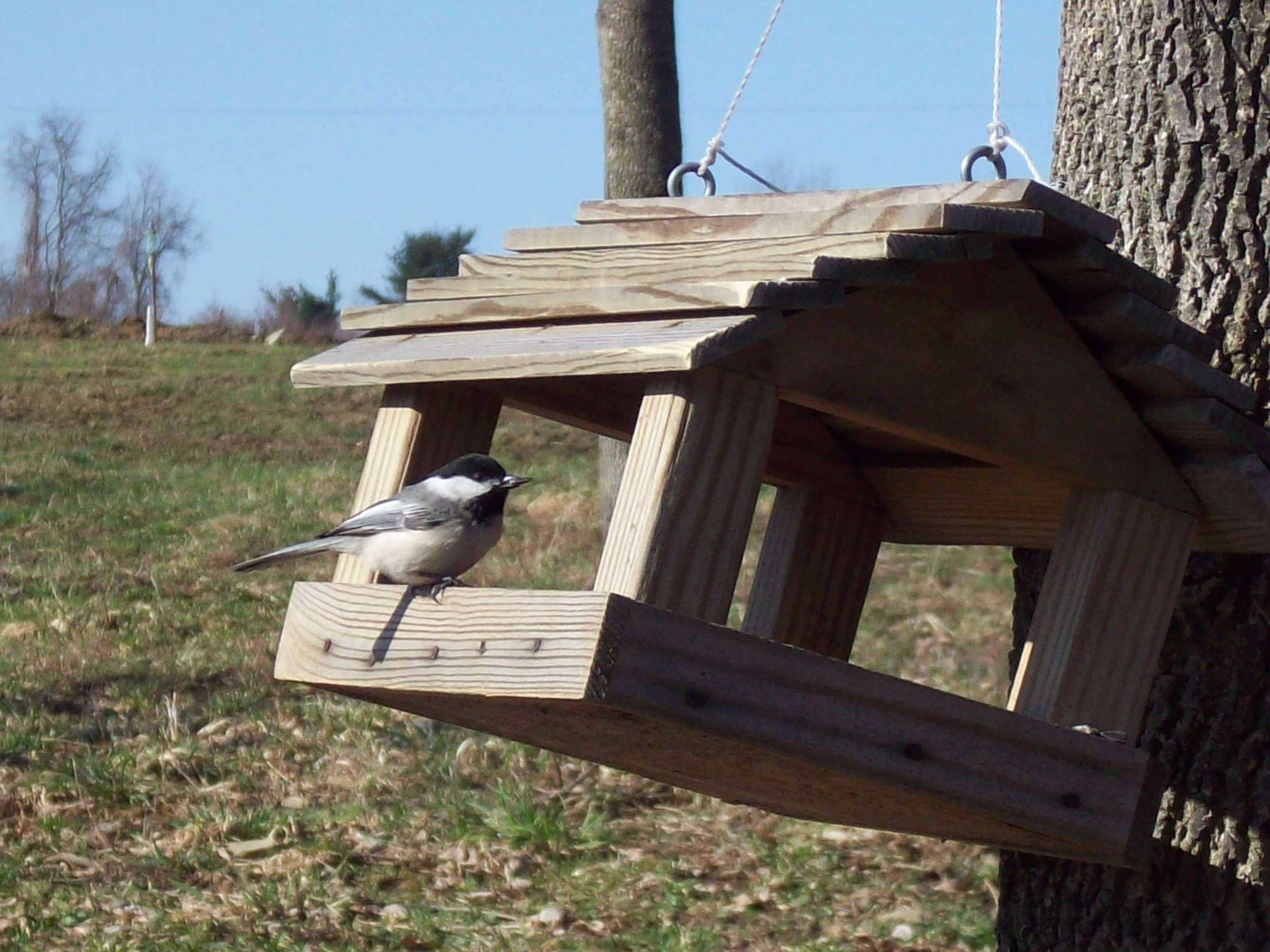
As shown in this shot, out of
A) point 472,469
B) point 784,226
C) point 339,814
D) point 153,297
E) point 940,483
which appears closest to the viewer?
point 784,226

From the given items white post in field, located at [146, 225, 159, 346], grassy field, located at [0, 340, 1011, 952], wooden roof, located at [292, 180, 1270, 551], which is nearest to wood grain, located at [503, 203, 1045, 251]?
wooden roof, located at [292, 180, 1270, 551]

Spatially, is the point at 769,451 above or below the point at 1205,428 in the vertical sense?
below

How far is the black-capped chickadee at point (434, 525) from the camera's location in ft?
8.38

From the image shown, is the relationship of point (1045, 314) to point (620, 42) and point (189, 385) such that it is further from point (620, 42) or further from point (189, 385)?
point (189, 385)

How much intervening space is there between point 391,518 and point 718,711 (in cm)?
79

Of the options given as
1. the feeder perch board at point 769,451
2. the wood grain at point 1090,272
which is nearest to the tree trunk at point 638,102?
the feeder perch board at point 769,451

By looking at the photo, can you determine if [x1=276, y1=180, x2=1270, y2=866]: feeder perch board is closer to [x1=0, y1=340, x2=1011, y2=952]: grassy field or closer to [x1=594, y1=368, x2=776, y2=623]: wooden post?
[x1=594, y1=368, x2=776, y2=623]: wooden post

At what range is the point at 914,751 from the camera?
2.21 meters

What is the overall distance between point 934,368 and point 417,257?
797 inches

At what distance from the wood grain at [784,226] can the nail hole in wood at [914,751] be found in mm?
732

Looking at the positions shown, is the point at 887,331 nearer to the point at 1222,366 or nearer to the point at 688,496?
the point at 688,496

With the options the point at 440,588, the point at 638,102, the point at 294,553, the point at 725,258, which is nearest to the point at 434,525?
the point at 440,588

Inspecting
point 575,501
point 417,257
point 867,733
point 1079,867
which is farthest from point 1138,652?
point 417,257

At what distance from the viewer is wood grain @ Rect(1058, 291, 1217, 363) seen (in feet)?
8.32
